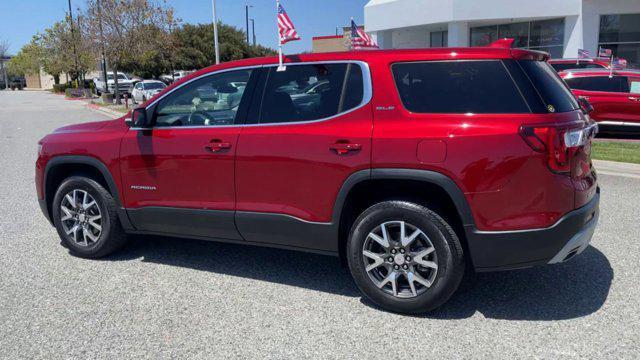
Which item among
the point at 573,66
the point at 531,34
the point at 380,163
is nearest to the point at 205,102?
the point at 380,163

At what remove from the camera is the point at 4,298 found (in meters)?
4.16

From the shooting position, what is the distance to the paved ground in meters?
3.34

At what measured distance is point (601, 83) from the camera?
498 inches

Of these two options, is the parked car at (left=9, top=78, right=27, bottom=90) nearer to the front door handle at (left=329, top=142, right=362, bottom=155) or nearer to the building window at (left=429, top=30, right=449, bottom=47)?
the building window at (left=429, top=30, right=449, bottom=47)

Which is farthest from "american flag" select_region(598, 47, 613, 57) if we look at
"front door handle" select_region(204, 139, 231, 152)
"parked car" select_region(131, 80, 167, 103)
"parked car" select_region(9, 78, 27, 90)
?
"parked car" select_region(9, 78, 27, 90)

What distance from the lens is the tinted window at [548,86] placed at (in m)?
3.46

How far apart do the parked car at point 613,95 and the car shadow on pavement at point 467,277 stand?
28.8 feet

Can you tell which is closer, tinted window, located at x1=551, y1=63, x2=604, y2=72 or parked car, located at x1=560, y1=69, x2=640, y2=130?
parked car, located at x1=560, y1=69, x2=640, y2=130

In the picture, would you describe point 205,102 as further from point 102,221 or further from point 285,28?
point 102,221

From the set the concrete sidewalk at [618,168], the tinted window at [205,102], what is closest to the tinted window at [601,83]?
the concrete sidewalk at [618,168]

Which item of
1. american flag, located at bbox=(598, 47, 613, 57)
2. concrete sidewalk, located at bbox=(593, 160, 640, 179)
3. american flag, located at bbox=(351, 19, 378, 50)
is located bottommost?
concrete sidewalk, located at bbox=(593, 160, 640, 179)

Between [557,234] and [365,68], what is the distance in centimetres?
168

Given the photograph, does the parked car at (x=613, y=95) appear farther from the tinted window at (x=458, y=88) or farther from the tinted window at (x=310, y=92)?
the tinted window at (x=310, y=92)

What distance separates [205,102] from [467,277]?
2.63m
